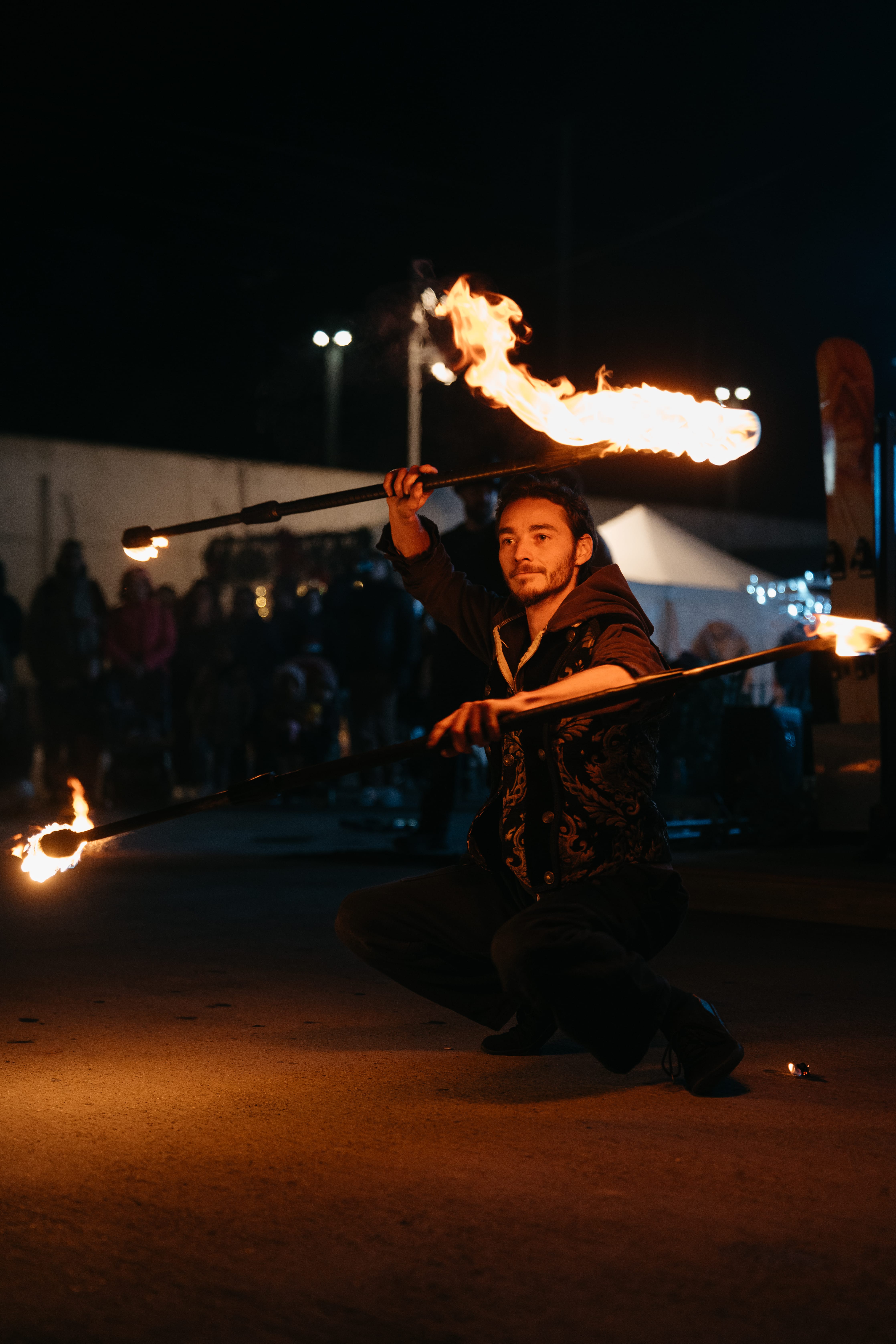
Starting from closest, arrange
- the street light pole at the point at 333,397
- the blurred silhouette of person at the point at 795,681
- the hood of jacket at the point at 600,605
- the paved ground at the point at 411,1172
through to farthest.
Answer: the paved ground at the point at 411,1172 → the hood of jacket at the point at 600,605 → the blurred silhouette of person at the point at 795,681 → the street light pole at the point at 333,397

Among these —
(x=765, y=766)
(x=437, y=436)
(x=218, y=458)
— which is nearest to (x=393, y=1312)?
(x=765, y=766)

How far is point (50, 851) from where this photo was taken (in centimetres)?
421

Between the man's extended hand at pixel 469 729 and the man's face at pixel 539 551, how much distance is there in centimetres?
55

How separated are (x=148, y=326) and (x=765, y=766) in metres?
21.0

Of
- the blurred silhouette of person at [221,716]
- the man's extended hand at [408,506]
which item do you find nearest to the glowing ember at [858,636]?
the man's extended hand at [408,506]

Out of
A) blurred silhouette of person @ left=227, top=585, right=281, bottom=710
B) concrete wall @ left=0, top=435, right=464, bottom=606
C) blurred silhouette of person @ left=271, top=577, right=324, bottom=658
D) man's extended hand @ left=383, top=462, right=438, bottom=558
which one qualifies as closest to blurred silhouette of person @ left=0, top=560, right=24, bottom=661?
blurred silhouette of person @ left=227, top=585, right=281, bottom=710

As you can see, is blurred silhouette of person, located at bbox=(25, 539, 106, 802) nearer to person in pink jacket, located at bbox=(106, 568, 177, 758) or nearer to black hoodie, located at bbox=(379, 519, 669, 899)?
person in pink jacket, located at bbox=(106, 568, 177, 758)

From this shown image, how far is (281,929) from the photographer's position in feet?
22.2

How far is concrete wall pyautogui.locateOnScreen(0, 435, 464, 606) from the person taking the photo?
18.0 m

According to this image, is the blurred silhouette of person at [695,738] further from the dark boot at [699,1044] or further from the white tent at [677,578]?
the dark boot at [699,1044]

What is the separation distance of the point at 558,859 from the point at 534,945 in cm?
33

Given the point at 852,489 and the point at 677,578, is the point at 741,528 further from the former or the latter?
the point at 852,489

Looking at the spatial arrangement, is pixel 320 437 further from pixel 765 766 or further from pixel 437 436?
pixel 765 766

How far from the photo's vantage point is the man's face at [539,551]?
4039 mm
